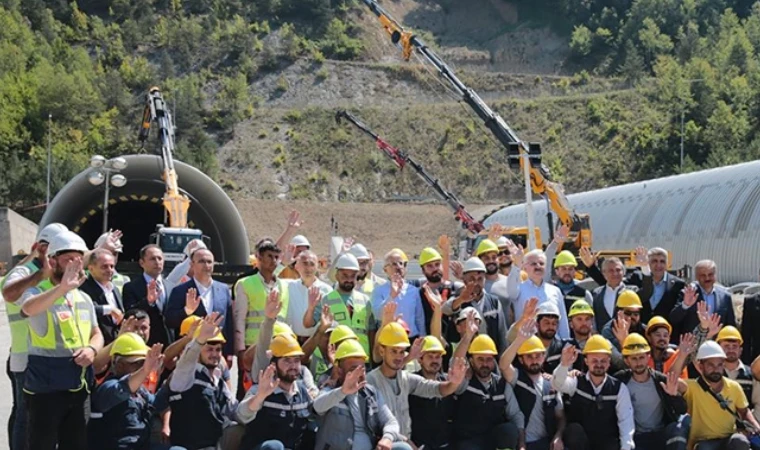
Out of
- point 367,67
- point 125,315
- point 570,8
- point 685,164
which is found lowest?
point 125,315

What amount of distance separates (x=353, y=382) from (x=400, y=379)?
0.70 m

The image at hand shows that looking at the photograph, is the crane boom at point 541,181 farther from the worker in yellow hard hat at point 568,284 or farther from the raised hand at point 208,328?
the raised hand at point 208,328

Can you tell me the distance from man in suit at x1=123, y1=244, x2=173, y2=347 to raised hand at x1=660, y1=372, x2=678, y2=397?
4.20 m

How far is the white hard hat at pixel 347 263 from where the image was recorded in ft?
31.7

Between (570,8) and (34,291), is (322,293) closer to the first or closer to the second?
(34,291)

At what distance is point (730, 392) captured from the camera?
30.1 ft

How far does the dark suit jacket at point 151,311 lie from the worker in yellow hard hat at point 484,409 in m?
2.59

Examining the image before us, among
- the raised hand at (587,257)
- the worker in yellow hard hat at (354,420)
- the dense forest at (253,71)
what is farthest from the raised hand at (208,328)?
the dense forest at (253,71)

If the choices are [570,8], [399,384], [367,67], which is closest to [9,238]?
[399,384]

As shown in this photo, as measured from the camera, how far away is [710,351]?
9102mm

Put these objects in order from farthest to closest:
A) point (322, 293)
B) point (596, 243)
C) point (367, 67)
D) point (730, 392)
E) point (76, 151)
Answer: point (367, 67) < point (76, 151) < point (596, 243) < point (322, 293) < point (730, 392)

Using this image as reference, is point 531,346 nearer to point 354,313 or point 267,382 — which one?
point 354,313

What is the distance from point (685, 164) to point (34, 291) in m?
70.4

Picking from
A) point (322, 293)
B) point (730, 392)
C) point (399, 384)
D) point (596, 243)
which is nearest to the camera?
point (399, 384)
